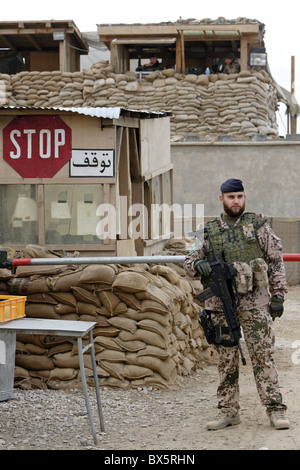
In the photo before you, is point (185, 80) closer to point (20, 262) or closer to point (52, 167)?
Result: point (52, 167)

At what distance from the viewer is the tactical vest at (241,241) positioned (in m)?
5.07

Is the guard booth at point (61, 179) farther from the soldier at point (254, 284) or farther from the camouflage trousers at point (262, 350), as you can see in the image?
the camouflage trousers at point (262, 350)

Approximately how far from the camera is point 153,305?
647 centimetres

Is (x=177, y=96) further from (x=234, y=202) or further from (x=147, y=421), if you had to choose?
(x=147, y=421)

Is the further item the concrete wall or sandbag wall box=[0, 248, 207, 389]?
the concrete wall

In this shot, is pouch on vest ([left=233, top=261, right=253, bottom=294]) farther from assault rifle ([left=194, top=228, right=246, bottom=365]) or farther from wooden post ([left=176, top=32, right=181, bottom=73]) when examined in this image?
wooden post ([left=176, top=32, right=181, bottom=73])

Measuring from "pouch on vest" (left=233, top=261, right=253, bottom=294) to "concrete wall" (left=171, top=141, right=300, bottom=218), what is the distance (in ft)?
41.4

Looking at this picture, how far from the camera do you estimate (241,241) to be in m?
5.07

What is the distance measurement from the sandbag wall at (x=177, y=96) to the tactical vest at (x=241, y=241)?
15250 millimetres

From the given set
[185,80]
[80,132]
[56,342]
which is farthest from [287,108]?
[56,342]

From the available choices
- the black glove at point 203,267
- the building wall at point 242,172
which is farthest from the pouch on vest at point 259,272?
the building wall at point 242,172

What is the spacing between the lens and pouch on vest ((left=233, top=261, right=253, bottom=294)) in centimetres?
497

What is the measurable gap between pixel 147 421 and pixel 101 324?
1.20m

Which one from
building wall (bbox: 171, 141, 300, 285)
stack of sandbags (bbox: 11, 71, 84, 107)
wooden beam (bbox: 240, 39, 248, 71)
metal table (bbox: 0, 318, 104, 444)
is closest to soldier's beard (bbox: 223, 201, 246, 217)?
metal table (bbox: 0, 318, 104, 444)
